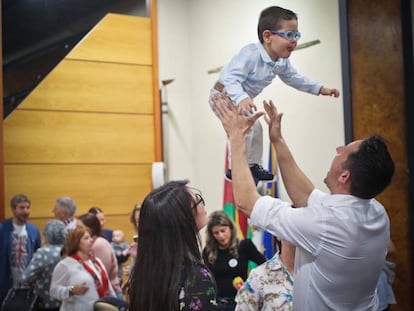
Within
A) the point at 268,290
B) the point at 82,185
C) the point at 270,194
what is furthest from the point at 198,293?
the point at 82,185

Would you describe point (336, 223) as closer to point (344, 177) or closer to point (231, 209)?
point (344, 177)

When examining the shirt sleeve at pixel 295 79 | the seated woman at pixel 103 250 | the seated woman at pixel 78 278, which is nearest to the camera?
the shirt sleeve at pixel 295 79

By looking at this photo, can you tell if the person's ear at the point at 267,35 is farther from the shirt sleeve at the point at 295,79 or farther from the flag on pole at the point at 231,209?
the flag on pole at the point at 231,209

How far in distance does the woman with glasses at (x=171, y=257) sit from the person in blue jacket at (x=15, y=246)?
3458 millimetres

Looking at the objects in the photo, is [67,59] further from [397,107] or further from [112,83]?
[397,107]

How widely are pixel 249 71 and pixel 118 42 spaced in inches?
191

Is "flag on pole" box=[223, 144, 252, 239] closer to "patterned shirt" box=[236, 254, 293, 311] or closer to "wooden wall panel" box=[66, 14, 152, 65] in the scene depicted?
"wooden wall panel" box=[66, 14, 152, 65]

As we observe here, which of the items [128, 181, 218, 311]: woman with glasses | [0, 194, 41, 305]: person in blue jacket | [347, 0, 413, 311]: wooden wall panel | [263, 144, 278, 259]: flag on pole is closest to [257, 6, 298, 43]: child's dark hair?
[128, 181, 218, 311]: woman with glasses

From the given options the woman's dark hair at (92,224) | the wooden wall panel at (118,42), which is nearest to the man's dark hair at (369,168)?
the woman's dark hair at (92,224)

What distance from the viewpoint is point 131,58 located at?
6.75 m

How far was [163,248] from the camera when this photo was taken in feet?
A: 6.06

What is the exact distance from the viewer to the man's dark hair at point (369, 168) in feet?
5.95

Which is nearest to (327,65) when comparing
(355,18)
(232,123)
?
(355,18)

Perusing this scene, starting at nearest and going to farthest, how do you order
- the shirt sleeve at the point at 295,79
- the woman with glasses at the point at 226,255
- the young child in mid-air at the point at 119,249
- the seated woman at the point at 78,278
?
1. the shirt sleeve at the point at 295,79
2. the seated woman at the point at 78,278
3. the woman with glasses at the point at 226,255
4. the young child in mid-air at the point at 119,249
